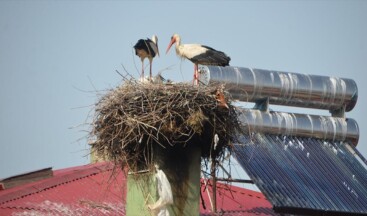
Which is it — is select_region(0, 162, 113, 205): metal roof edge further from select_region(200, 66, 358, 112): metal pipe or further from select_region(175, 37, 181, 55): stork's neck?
select_region(200, 66, 358, 112): metal pipe

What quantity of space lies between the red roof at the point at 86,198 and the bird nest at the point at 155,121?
1509 millimetres

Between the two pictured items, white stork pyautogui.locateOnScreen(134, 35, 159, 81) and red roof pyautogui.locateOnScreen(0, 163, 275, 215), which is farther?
white stork pyautogui.locateOnScreen(134, 35, 159, 81)

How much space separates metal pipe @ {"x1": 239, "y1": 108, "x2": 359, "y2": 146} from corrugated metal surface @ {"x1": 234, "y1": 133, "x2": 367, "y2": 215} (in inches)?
5.5

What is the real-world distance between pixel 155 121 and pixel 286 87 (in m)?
6.04

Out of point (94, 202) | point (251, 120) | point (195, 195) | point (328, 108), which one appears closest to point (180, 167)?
point (195, 195)

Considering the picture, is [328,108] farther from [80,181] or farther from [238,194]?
[80,181]

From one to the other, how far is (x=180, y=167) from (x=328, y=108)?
626 cm

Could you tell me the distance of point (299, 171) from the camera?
1798cm

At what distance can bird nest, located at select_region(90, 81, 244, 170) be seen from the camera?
14.0m

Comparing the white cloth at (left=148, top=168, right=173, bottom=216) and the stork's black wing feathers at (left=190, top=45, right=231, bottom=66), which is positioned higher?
the stork's black wing feathers at (left=190, top=45, right=231, bottom=66)

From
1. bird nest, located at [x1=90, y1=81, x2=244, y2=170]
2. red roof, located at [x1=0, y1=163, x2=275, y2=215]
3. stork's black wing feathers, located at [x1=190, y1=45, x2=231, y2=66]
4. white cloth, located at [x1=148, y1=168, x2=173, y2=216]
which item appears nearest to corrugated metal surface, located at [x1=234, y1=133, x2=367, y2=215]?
red roof, located at [x1=0, y1=163, x2=275, y2=215]

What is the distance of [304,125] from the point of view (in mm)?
19344

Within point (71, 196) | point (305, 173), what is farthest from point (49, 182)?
point (305, 173)

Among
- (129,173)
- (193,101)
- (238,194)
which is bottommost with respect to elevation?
(238,194)
